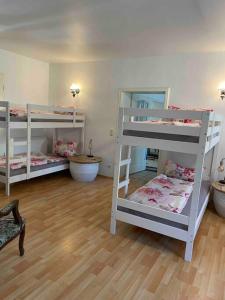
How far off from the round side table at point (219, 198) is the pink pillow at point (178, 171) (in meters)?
0.46

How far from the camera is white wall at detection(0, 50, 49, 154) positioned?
457 centimetres

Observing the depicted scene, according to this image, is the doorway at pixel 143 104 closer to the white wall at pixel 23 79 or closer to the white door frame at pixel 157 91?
the white door frame at pixel 157 91

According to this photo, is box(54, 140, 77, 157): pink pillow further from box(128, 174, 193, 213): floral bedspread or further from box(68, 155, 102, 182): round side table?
box(128, 174, 193, 213): floral bedspread

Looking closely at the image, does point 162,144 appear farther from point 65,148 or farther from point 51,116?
point 65,148

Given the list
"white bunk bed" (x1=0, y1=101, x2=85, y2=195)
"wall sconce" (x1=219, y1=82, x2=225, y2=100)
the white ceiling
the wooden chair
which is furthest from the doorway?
the wooden chair

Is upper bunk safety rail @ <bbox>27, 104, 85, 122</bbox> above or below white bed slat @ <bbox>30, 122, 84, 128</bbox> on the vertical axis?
above

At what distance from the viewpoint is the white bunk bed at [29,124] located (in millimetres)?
3598

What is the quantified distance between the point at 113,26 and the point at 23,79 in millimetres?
2835

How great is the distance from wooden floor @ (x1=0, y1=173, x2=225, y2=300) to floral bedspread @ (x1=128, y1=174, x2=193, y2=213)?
43 cm

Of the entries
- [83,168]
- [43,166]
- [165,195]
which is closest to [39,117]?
[43,166]

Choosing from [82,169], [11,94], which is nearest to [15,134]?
[11,94]

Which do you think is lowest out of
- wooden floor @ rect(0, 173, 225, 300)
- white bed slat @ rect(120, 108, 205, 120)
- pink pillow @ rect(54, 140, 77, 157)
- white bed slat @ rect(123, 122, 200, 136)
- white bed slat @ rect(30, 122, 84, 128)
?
wooden floor @ rect(0, 173, 225, 300)

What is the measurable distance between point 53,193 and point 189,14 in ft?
10.7

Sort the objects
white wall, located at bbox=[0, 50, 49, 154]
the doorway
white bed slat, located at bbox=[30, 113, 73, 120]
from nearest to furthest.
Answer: white bed slat, located at bbox=[30, 113, 73, 120]
the doorway
white wall, located at bbox=[0, 50, 49, 154]
